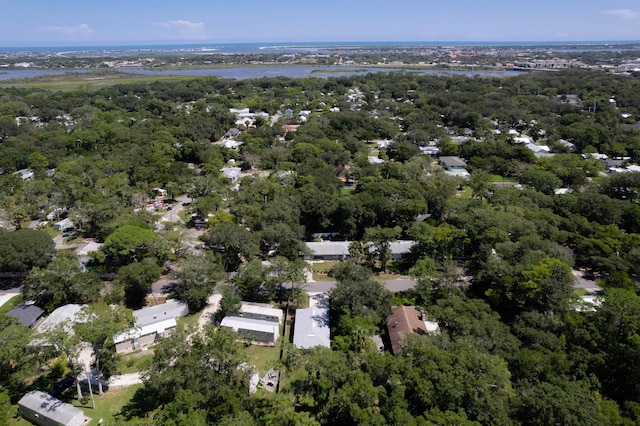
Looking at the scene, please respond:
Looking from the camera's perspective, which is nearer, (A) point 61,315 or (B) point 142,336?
(B) point 142,336

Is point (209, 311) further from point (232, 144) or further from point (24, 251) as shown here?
point (232, 144)

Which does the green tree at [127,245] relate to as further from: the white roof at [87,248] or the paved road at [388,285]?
the paved road at [388,285]

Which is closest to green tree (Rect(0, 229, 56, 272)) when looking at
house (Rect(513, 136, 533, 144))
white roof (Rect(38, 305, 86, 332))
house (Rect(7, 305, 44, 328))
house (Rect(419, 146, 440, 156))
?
house (Rect(7, 305, 44, 328))

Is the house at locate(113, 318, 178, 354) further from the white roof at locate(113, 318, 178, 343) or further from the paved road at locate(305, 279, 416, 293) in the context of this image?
the paved road at locate(305, 279, 416, 293)

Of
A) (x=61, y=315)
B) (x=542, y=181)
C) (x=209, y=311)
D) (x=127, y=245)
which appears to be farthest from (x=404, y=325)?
(x=542, y=181)

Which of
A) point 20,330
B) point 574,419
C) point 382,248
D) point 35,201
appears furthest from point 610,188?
point 35,201

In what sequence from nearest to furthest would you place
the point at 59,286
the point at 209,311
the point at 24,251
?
1. the point at 59,286
2. the point at 209,311
3. the point at 24,251

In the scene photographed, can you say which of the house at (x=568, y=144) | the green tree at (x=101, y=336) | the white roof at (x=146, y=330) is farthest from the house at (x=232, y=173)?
the house at (x=568, y=144)
